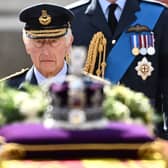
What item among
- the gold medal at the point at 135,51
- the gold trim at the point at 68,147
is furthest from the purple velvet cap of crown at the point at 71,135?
the gold medal at the point at 135,51

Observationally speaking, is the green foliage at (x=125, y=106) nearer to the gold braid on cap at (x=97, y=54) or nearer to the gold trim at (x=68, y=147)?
the gold trim at (x=68, y=147)

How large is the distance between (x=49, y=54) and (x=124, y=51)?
0.67 metres

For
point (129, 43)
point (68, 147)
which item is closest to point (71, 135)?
point (68, 147)

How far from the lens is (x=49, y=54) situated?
13.0ft

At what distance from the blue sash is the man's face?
21.5 inches

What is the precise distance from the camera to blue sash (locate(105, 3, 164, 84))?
14.8ft

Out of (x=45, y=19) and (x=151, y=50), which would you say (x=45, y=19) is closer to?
(x=45, y=19)

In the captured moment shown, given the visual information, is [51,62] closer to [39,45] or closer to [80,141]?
[39,45]

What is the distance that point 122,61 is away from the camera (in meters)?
4.53

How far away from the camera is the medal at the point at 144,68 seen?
4.47 m

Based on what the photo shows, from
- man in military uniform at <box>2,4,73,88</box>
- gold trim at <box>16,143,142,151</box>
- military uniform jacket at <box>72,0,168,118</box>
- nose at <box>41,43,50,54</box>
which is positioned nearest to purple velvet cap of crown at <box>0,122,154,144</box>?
gold trim at <box>16,143,142,151</box>

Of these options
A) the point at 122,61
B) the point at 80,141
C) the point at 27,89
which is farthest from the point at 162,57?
the point at 80,141

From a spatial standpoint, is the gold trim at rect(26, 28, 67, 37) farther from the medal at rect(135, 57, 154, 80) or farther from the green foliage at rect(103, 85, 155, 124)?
the green foliage at rect(103, 85, 155, 124)

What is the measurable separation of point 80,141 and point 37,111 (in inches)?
7.3
